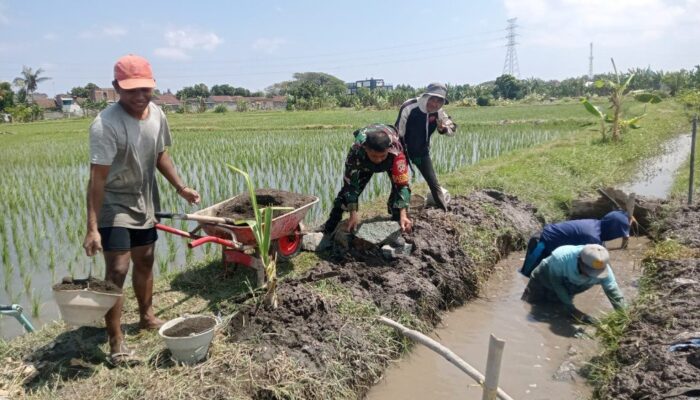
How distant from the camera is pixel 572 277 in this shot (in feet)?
12.3

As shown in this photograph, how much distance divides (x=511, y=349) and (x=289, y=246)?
195 cm

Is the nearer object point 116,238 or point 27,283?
point 116,238

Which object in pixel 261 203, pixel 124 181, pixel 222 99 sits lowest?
pixel 261 203

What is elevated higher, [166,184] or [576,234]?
[166,184]

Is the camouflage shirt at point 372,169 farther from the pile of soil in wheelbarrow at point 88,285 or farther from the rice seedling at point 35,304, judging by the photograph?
the rice seedling at point 35,304

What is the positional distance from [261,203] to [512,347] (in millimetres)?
2363

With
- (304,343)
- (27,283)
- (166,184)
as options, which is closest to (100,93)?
(166,184)

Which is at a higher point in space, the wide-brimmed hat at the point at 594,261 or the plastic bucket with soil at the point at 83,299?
the plastic bucket with soil at the point at 83,299

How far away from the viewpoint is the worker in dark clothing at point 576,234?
4.17 m

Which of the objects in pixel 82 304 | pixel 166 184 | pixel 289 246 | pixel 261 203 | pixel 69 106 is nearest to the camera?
pixel 82 304

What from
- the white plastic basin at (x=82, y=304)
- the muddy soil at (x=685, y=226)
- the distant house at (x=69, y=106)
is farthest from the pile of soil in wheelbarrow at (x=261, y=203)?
the distant house at (x=69, y=106)

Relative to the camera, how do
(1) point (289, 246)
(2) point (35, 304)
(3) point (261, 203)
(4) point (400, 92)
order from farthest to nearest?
1. (4) point (400, 92)
2. (3) point (261, 203)
3. (1) point (289, 246)
4. (2) point (35, 304)

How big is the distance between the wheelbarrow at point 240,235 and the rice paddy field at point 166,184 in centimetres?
108

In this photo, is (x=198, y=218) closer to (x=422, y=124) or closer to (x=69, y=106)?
(x=422, y=124)
